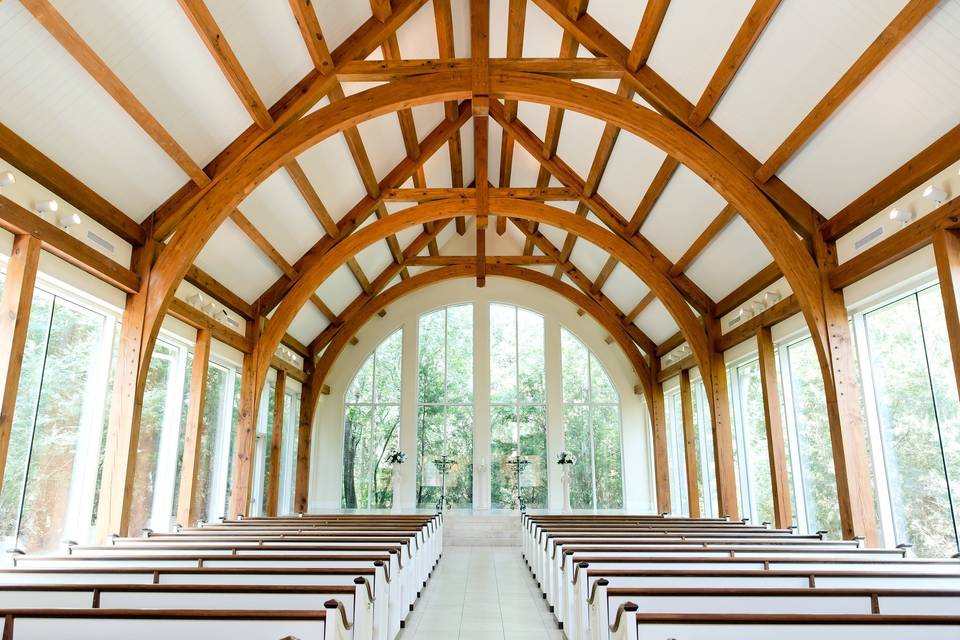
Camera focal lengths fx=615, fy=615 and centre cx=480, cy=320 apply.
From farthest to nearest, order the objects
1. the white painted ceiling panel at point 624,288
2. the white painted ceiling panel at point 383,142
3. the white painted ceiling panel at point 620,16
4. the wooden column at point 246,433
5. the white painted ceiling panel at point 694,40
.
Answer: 1. the white painted ceiling panel at point 624,288
2. the wooden column at point 246,433
3. the white painted ceiling panel at point 383,142
4. the white painted ceiling panel at point 620,16
5. the white painted ceiling panel at point 694,40

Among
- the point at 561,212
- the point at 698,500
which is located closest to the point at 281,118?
the point at 561,212

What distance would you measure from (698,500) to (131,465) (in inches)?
299

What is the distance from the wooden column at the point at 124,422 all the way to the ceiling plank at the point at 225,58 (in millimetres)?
1808

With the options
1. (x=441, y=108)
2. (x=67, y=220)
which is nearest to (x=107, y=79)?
(x=67, y=220)

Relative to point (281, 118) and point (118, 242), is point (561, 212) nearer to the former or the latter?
point (281, 118)

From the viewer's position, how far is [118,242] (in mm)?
5520

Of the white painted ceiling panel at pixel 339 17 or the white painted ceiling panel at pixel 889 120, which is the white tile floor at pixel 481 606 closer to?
the white painted ceiling panel at pixel 889 120

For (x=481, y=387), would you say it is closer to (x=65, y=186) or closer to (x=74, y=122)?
(x=65, y=186)

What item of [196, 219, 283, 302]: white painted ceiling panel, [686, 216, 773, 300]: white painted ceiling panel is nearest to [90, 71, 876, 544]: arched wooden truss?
[196, 219, 283, 302]: white painted ceiling panel

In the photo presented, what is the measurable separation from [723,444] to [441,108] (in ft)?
18.9

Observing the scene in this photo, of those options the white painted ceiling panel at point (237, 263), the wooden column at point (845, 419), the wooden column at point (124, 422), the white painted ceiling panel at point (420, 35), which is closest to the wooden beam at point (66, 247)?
the wooden column at point (124, 422)

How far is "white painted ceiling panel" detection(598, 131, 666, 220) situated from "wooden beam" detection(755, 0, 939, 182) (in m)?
1.47

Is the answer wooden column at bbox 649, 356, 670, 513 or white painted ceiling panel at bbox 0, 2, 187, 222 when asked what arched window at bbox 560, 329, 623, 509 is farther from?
white painted ceiling panel at bbox 0, 2, 187, 222

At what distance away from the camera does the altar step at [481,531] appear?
32.4 ft
